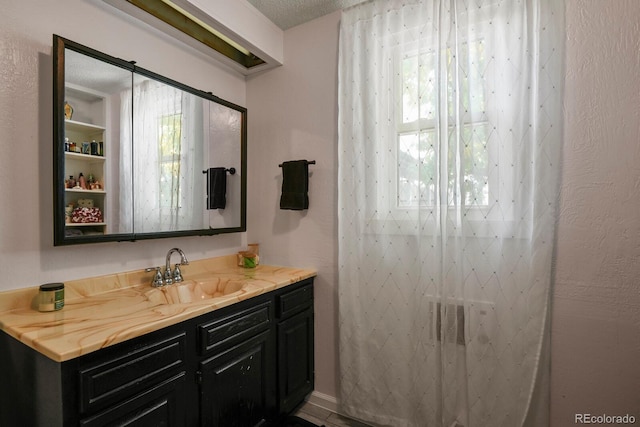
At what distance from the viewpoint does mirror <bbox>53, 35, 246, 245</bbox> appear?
1.29m

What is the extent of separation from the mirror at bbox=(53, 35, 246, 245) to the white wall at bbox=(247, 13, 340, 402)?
200mm

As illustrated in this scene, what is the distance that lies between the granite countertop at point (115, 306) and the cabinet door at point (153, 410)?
8.8 inches

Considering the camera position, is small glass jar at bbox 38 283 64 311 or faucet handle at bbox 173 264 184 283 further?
faucet handle at bbox 173 264 184 283

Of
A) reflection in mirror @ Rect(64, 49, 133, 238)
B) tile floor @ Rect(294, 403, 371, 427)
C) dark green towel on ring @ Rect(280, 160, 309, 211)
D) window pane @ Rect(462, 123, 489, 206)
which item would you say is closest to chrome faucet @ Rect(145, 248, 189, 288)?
reflection in mirror @ Rect(64, 49, 133, 238)

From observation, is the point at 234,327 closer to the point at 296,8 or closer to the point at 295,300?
the point at 295,300

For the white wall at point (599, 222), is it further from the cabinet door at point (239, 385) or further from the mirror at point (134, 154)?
the mirror at point (134, 154)

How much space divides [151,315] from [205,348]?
268 millimetres

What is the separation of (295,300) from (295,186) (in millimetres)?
715

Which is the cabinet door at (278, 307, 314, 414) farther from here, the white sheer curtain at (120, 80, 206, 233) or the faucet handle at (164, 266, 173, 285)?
the white sheer curtain at (120, 80, 206, 233)

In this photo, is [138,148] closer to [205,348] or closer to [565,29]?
[205,348]

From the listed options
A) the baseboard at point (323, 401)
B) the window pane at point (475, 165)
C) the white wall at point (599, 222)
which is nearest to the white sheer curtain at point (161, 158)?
the baseboard at point (323, 401)

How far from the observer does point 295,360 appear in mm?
1793

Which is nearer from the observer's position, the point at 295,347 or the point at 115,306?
the point at 115,306

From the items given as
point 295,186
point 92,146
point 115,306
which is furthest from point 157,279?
point 295,186
